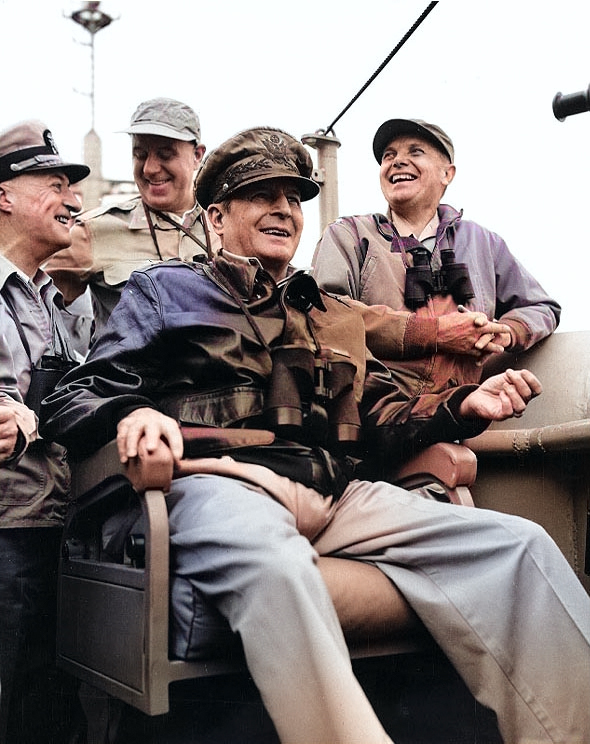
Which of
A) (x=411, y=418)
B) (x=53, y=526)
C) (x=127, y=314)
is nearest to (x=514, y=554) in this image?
(x=411, y=418)

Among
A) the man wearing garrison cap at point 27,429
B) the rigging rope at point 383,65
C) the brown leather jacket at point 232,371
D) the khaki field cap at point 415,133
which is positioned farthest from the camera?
the khaki field cap at point 415,133

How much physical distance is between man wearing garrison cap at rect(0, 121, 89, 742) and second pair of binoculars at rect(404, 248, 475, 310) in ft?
3.51

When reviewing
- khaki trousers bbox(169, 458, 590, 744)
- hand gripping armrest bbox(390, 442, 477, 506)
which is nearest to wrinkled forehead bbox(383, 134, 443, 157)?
hand gripping armrest bbox(390, 442, 477, 506)

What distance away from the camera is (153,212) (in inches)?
139

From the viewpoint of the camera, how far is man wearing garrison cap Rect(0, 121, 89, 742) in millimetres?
2422

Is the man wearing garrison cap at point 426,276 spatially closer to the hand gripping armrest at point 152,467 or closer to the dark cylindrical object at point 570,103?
the hand gripping armrest at point 152,467

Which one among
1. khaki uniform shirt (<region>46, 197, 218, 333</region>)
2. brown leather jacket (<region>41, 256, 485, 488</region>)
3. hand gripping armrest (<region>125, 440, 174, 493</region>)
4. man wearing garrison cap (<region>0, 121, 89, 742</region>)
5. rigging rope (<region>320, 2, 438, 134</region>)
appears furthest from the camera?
khaki uniform shirt (<region>46, 197, 218, 333</region>)

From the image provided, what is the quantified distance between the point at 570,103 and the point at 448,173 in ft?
6.56

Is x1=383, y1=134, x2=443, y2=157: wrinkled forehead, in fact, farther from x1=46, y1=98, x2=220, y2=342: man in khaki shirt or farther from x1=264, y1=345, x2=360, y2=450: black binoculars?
x1=264, y1=345, x2=360, y2=450: black binoculars

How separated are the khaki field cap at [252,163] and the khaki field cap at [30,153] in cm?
56

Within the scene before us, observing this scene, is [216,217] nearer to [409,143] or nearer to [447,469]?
[447,469]

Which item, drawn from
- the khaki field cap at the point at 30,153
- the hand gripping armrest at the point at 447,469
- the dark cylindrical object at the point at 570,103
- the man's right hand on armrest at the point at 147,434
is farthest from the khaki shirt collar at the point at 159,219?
the dark cylindrical object at the point at 570,103

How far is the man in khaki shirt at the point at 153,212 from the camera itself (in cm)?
344

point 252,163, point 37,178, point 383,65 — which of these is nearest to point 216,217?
point 252,163
